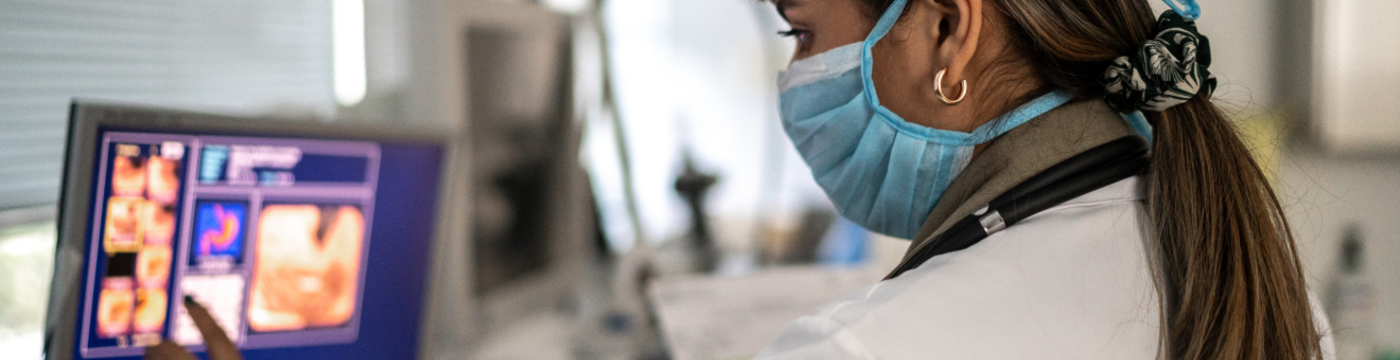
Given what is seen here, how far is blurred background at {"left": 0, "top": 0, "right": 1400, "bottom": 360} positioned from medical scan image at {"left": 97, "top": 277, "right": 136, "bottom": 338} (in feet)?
0.89

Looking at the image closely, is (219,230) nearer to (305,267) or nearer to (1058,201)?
(305,267)

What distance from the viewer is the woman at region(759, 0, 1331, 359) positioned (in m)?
0.48

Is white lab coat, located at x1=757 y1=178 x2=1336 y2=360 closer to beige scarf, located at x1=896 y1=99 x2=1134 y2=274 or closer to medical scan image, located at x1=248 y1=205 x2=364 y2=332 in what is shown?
beige scarf, located at x1=896 y1=99 x2=1134 y2=274

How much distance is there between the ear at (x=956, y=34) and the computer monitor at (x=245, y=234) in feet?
2.00

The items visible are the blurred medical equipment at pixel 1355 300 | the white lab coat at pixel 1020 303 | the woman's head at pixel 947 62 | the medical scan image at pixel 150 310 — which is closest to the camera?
the white lab coat at pixel 1020 303

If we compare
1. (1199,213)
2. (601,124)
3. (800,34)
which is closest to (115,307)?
(800,34)

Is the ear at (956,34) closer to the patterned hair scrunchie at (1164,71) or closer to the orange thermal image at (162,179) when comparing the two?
the patterned hair scrunchie at (1164,71)

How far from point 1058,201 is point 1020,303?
11 cm

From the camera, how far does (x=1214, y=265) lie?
0.52 meters

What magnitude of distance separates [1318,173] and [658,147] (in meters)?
1.40

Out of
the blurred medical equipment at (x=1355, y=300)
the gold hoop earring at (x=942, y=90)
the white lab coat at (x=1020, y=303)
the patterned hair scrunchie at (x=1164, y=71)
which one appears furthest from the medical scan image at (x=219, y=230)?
the blurred medical equipment at (x=1355, y=300)

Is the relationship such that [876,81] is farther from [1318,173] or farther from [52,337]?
[1318,173]

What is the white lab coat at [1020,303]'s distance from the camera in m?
0.46

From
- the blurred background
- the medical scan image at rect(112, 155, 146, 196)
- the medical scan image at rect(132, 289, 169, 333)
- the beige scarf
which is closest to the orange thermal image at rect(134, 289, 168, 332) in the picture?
the medical scan image at rect(132, 289, 169, 333)
